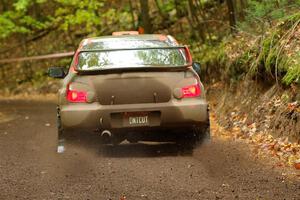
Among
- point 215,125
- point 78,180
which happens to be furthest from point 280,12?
point 78,180

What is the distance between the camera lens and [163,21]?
23.5 metres

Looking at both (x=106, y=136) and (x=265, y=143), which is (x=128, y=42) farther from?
(x=265, y=143)

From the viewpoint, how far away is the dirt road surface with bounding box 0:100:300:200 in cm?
625

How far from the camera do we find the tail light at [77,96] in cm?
827

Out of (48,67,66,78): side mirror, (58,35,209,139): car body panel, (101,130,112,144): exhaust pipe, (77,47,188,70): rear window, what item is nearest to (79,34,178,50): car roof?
(77,47,188,70): rear window

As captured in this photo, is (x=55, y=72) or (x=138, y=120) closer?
(x=138, y=120)

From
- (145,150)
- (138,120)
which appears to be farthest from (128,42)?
(145,150)

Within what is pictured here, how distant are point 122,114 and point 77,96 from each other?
71 cm

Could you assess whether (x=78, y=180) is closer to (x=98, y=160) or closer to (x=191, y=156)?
(x=98, y=160)

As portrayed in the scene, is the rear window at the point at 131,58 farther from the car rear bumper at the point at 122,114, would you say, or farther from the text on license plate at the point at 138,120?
the text on license plate at the point at 138,120

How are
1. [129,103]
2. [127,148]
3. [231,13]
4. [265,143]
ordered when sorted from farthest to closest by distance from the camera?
[231,13] → [127,148] → [265,143] → [129,103]

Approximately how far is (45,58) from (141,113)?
707 inches

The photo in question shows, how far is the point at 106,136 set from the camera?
8.58 metres

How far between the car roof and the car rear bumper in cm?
126
